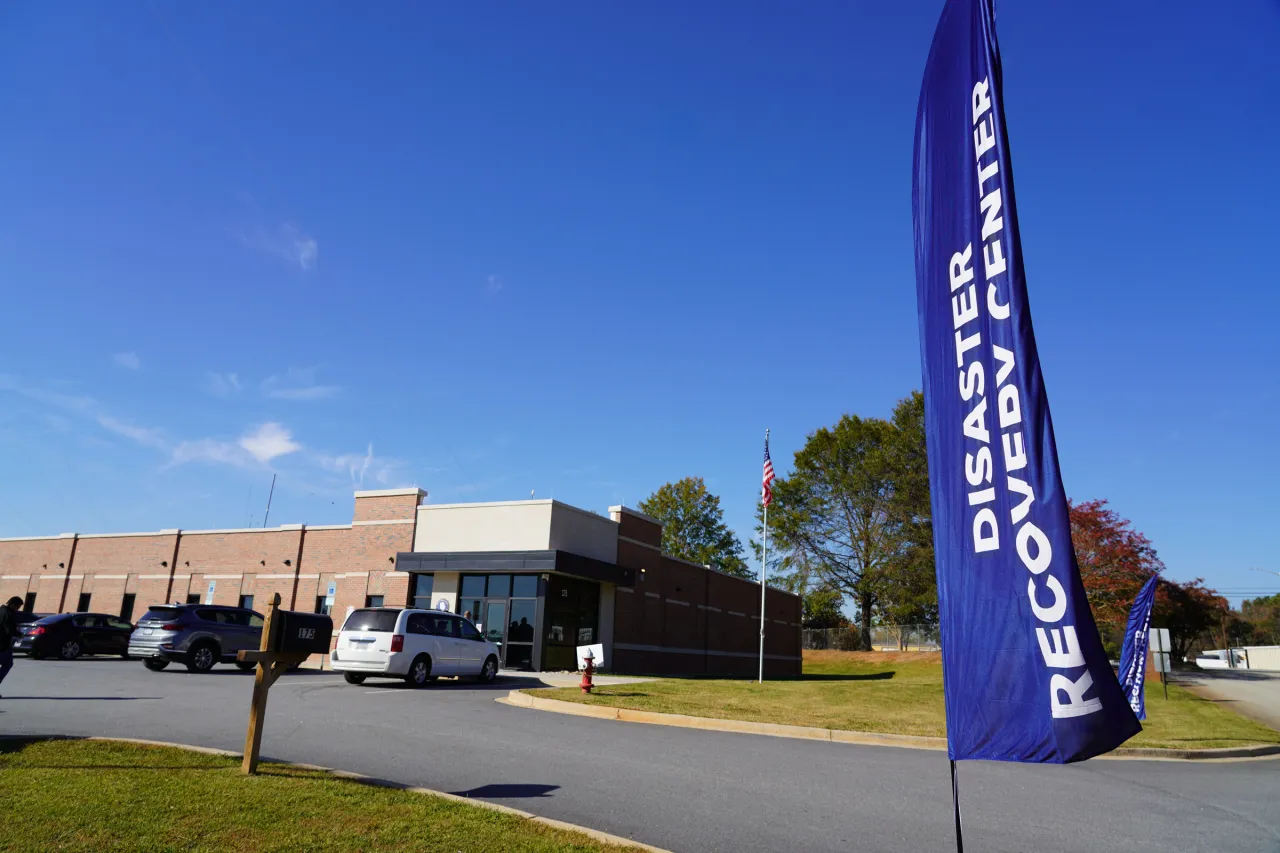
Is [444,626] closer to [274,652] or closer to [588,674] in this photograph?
[588,674]

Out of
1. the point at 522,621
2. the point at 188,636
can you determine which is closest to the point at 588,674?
the point at 522,621

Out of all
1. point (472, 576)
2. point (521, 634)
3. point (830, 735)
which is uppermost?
point (472, 576)

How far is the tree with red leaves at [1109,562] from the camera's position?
4062 cm

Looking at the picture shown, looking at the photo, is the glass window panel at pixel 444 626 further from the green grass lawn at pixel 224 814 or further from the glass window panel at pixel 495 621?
the green grass lawn at pixel 224 814

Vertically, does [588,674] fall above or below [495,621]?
below

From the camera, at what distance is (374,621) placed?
1992 centimetres

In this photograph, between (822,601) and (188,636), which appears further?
(822,601)

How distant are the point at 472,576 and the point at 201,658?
31.7 ft

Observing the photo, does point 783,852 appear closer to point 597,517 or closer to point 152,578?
point 597,517

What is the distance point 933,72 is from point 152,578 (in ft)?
140

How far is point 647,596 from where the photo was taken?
34.1m

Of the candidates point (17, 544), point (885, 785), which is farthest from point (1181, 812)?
point (17, 544)

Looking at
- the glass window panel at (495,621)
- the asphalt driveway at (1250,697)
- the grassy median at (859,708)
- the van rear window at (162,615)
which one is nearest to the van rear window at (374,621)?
the grassy median at (859,708)

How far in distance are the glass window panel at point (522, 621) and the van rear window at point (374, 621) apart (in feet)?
28.3
